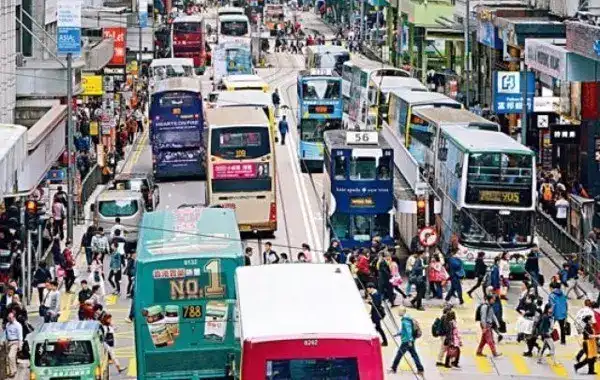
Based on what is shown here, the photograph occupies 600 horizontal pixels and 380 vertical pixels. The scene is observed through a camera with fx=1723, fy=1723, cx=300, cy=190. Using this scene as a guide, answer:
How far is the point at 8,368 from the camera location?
32.3 m

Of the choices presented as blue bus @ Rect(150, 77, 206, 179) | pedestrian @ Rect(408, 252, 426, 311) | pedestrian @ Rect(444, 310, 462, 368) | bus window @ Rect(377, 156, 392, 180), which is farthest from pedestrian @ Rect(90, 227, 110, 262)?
blue bus @ Rect(150, 77, 206, 179)

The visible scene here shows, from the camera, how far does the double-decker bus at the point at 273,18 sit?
13400 centimetres

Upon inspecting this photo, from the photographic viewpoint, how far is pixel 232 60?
9394cm

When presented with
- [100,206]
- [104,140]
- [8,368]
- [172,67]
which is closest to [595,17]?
[100,206]

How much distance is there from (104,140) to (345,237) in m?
20.1

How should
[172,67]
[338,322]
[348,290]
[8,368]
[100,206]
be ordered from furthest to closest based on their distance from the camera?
1. [172,67]
2. [100,206]
3. [8,368]
4. [348,290]
5. [338,322]

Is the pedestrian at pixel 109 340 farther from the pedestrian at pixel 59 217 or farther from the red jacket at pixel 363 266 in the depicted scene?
the pedestrian at pixel 59 217

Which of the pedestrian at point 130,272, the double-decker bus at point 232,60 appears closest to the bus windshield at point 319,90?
the pedestrian at point 130,272

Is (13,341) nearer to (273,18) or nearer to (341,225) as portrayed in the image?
(341,225)

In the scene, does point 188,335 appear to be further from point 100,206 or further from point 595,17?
point 595,17

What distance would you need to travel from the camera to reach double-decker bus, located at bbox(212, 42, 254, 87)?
93.3 m

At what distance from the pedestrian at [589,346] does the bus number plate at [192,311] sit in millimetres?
8643

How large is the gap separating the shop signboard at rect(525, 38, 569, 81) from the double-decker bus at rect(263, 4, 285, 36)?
244 ft

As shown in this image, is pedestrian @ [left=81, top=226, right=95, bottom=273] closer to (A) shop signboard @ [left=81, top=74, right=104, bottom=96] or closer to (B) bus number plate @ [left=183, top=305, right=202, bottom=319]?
(B) bus number plate @ [left=183, top=305, right=202, bottom=319]
